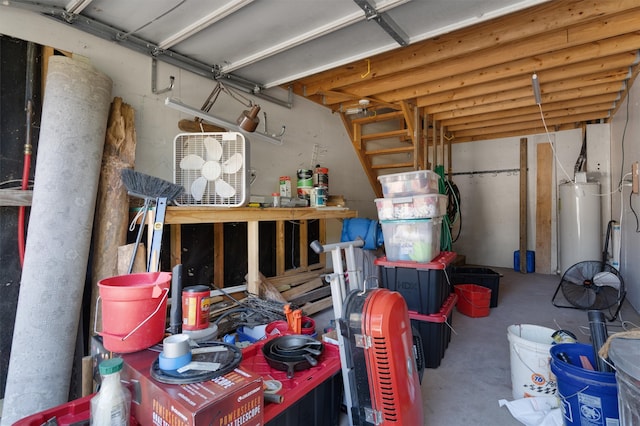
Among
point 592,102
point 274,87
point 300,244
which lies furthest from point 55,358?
point 592,102

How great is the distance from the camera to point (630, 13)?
2.27 m

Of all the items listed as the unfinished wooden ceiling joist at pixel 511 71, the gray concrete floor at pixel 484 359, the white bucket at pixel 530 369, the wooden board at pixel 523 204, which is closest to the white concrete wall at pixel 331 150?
the wooden board at pixel 523 204

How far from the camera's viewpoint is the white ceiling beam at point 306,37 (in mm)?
1810

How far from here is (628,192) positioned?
11.2ft

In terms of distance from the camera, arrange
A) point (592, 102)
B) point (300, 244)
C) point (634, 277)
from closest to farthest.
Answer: point (634, 277), point (300, 244), point (592, 102)

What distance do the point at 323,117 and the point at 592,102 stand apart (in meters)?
3.31

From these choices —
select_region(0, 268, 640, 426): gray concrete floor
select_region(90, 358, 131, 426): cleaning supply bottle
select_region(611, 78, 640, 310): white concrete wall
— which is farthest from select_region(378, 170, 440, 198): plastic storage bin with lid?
select_region(611, 78, 640, 310): white concrete wall

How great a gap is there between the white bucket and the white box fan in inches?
74.0

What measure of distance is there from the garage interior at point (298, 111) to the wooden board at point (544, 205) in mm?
573

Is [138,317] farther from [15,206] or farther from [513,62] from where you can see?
[513,62]

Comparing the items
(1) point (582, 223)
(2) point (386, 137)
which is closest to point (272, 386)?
(2) point (386, 137)

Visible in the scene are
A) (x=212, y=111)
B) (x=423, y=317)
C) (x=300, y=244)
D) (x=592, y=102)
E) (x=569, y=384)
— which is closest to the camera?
(x=569, y=384)

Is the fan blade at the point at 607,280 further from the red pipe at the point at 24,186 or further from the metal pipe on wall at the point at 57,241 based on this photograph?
the red pipe at the point at 24,186

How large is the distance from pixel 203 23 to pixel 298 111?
68.5 inches
